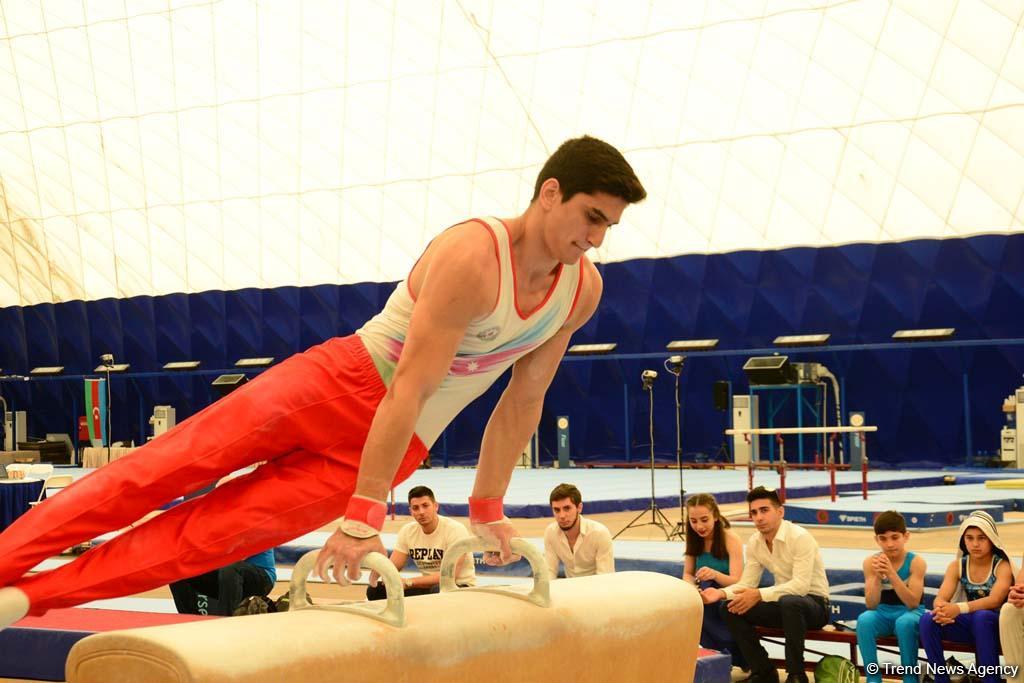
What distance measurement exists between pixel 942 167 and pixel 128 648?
61.6 ft

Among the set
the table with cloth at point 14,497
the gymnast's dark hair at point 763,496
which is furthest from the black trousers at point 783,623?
the table with cloth at point 14,497

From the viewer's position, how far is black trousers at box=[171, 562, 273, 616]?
7117 mm

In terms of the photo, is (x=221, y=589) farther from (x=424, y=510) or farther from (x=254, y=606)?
(x=424, y=510)

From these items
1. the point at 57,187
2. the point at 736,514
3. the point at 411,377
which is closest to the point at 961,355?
the point at 736,514

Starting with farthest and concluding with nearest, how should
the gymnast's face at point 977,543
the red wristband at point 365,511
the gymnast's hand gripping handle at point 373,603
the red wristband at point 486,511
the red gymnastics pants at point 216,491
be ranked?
1. the gymnast's face at point 977,543
2. the red wristband at point 486,511
3. the red gymnastics pants at point 216,491
4. the red wristband at point 365,511
5. the gymnast's hand gripping handle at point 373,603

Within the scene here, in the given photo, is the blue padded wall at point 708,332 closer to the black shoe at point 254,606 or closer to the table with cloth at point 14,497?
the table with cloth at point 14,497

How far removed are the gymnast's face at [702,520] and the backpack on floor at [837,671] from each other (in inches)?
47.0

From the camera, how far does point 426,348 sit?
9.67 ft

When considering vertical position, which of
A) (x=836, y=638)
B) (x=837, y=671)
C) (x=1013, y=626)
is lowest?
(x=837, y=671)

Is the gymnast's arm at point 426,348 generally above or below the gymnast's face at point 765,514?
above

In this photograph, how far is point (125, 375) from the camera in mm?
28172

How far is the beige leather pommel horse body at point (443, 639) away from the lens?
92.2 inches

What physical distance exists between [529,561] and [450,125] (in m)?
20.8

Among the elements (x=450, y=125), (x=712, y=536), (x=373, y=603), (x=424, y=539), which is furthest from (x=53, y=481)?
(x=450, y=125)
